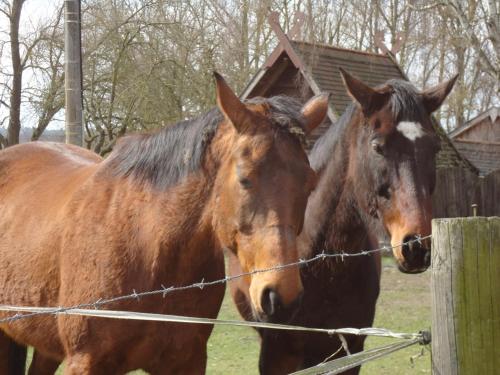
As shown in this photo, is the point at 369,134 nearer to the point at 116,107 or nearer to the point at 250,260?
the point at 250,260

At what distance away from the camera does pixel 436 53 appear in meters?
27.0

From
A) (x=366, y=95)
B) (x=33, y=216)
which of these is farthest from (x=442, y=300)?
(x=33, y=216)

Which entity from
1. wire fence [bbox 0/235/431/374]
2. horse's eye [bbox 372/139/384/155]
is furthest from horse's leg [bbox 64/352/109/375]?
horse's eye [bbox 372/139/384/155]

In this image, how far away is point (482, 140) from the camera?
109 feet

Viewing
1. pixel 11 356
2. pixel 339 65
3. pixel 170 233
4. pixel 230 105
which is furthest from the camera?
pixel 339 65

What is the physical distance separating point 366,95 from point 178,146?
135 cm

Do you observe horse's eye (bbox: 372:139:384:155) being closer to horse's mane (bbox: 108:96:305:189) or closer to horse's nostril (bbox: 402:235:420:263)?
horse's nostril (bbox: 402:235:420:263)

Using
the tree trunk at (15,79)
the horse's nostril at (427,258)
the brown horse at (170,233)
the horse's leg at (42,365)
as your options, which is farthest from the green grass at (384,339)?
the tree trunk at (15,79)

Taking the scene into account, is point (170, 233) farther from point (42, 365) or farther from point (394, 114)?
point (42, 365)

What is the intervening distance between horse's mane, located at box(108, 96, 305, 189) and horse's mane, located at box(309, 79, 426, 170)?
0.90m

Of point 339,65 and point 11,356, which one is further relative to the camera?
point 339,65

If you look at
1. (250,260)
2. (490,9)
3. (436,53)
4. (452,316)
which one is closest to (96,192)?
(250,260)

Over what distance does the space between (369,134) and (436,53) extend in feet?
80.5

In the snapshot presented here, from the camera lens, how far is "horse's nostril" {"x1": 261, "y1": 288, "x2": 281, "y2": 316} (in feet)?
8.47
